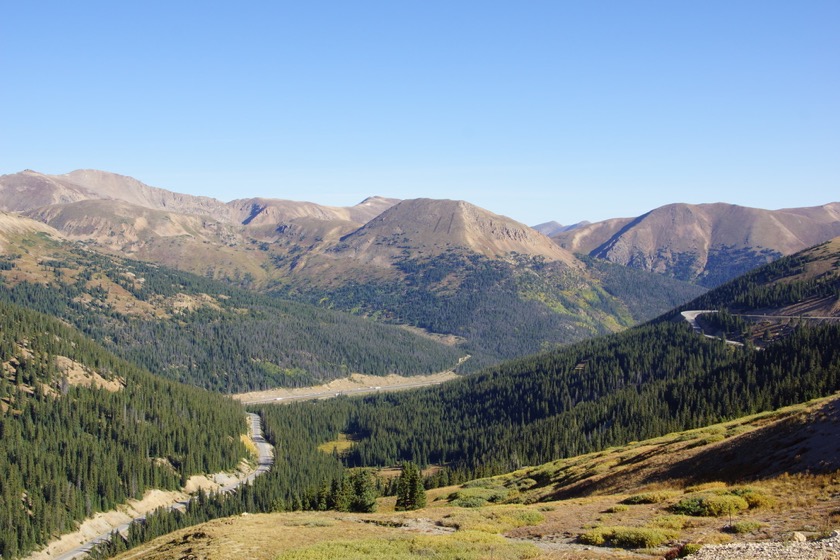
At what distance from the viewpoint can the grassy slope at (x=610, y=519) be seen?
141 feet

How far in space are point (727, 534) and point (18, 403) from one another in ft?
607

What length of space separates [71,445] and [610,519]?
15157cm

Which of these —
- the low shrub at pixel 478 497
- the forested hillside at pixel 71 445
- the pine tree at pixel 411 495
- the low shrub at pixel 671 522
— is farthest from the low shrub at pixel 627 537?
the forested hillside at pixel 71 445

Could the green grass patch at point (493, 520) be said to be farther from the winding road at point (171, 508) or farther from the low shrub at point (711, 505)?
the winding road at point (171, 508)

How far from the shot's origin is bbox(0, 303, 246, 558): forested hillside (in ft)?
429

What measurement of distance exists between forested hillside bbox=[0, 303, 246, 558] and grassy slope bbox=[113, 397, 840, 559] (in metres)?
86.1

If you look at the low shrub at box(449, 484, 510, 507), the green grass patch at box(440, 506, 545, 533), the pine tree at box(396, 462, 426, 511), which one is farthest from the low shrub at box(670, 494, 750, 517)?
the pine tree at box(396, 462, 426, 511)

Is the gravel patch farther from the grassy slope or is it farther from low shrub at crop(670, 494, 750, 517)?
low shrub at crop(670, 494, 750, 517)

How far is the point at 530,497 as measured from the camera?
8781cm

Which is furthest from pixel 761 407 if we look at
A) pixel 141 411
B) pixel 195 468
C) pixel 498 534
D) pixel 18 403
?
pixel 18 403

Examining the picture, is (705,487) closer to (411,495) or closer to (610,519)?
(610,519)

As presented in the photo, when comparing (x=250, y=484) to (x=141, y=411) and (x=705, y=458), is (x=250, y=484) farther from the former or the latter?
(x=705, y=458)

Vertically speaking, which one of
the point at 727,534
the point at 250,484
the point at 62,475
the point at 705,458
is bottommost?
the point at 250,484

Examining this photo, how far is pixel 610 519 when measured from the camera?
5203cm
